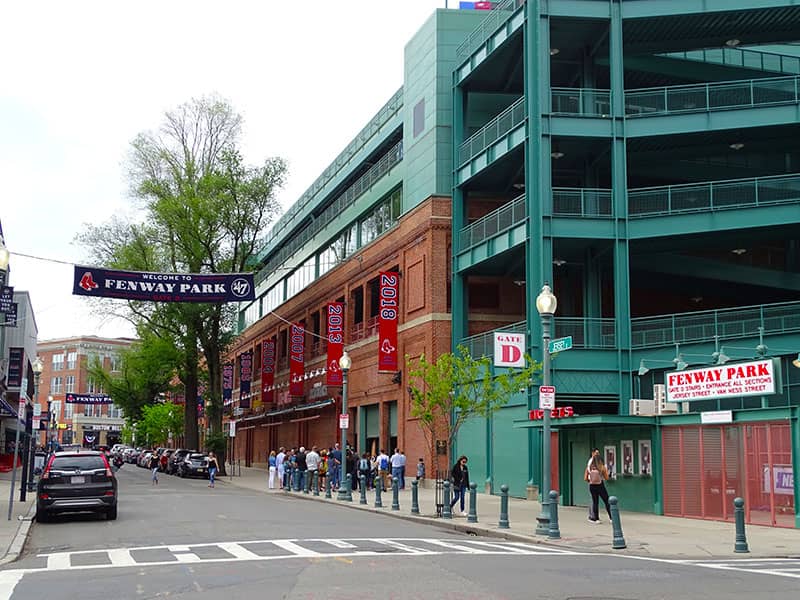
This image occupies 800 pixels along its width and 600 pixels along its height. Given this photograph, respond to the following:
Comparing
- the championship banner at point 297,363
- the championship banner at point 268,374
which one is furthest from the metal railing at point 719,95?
the championship banner at point 268,374

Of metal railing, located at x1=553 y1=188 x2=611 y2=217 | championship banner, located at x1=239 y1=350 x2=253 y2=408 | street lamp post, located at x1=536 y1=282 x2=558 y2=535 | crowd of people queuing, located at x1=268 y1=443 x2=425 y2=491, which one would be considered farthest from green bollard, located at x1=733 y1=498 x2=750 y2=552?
championship banner, located at x1=239 y1=350 x2=253 y2=408

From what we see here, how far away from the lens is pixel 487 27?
3747cm

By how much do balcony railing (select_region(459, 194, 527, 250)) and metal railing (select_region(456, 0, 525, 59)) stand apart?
21.2 feet

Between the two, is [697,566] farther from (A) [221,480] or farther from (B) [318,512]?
(A) [221,480]

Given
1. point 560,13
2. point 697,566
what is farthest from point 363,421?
point 697,566

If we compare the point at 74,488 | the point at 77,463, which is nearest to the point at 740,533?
the point at 74,488

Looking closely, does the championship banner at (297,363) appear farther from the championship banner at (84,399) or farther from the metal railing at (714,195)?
the championship banner at (84,399)

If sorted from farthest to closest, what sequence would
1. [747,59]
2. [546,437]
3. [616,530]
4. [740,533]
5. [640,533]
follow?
[747,59]
[640,533]
[546,437]
[616,530]
[740,533]

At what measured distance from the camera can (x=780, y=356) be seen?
27625mm

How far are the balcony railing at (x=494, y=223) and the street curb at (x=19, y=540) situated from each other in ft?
59.8

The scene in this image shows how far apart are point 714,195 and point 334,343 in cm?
2115

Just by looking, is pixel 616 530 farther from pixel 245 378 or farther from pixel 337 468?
pixel 245 378

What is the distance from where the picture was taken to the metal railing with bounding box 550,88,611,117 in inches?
1282

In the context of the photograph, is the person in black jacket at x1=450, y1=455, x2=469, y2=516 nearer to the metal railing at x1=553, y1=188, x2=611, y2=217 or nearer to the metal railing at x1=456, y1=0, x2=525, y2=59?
the metal railing at x1=553, y1=188, x2=611, y2=217
